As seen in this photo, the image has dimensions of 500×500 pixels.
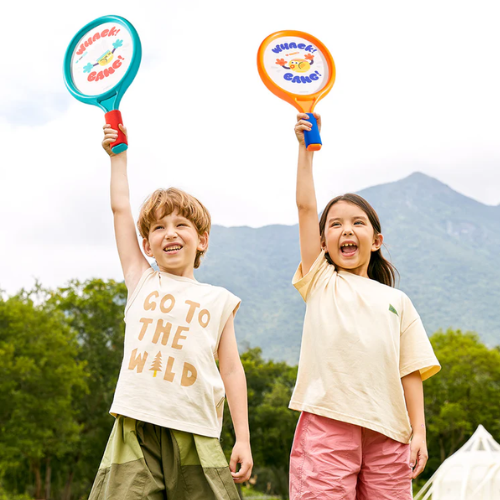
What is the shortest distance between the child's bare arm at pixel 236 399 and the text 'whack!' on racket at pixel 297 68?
52.5 inches

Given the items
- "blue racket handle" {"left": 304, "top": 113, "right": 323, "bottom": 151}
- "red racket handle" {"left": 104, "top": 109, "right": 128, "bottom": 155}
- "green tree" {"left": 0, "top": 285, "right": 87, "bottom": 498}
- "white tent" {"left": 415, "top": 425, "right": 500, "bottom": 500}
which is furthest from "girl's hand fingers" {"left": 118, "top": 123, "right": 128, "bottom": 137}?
"green tree" {"left": 0, "top": 285, "right": 87, "bottom": 498}

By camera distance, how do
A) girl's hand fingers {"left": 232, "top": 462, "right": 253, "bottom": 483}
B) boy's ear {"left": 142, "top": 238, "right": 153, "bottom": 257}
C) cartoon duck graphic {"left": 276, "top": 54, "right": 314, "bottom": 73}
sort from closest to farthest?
girl's hand fingers {"left": 232, "top": 462, "right": 253, "bottom": 483} < boy's ear {"left": 142, "top": 238, "right": 153, "bottom": 257} < cartoon duck graphic {"left": 276, "top": 54, "right": 314, "bottom": 73}

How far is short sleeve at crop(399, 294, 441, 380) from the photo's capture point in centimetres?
340

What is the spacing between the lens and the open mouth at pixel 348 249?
3572 mm

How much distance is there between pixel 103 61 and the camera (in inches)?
145

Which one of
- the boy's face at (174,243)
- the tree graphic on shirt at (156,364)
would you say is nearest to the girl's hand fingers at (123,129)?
the boy's face at (174,243)

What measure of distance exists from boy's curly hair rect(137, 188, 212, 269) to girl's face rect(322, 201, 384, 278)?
0.71 meters

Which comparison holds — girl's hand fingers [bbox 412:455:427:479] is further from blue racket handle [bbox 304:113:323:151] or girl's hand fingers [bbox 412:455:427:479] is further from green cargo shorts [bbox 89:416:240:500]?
blue racket handle [bbox 304:113:323:151]

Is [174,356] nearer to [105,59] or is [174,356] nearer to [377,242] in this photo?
[377,242]

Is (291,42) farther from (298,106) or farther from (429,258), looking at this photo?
(429,258)

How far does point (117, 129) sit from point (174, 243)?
75cm

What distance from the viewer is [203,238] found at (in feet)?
11.0

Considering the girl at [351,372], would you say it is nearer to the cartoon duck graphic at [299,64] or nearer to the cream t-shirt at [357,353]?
the cream t-shirt at [357,353]

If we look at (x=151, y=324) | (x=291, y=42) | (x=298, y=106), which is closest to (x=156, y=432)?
(x=151, y=324)
